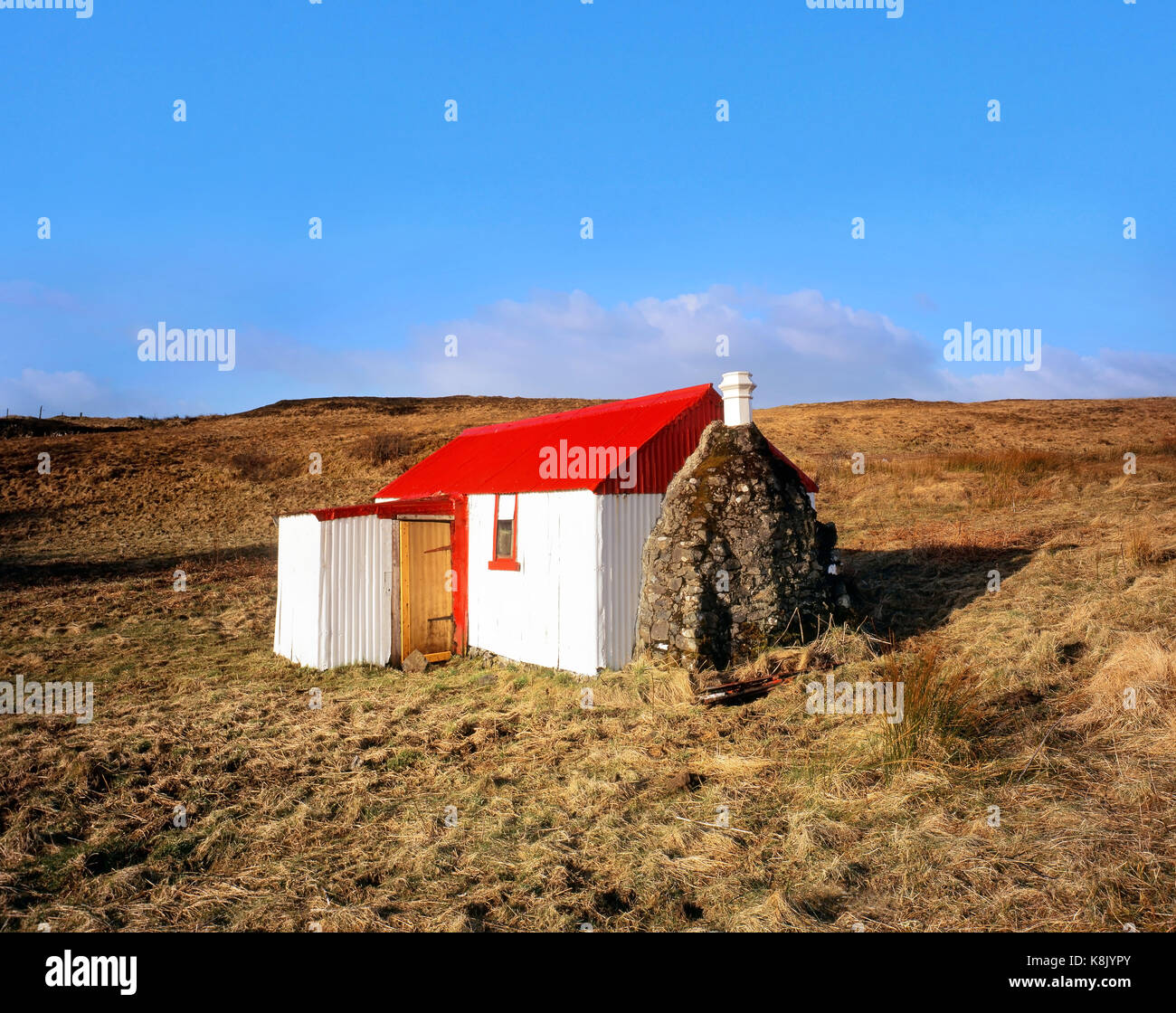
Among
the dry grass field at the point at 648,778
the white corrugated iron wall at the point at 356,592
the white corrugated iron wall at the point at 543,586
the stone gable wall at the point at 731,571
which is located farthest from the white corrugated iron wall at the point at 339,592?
the stone gable wall at the point at 731,571

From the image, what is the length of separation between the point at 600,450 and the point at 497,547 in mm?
2690

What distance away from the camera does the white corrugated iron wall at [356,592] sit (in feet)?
40.8

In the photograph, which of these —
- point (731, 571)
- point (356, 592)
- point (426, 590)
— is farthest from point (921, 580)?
point (356, 592)

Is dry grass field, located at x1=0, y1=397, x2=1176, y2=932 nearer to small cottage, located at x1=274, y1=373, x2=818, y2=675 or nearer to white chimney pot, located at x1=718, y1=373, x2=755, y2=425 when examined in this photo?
small cottage, located at x1=274, y1=373, x2=818, y2=675

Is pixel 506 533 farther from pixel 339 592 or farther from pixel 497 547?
pixel 339 592

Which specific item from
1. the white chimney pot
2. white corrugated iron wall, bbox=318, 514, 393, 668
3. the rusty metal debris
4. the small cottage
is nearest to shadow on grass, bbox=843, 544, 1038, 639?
the small cottage

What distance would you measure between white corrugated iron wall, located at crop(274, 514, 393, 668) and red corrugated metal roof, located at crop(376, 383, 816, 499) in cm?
201

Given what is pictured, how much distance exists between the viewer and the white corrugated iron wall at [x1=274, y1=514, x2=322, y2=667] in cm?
1243

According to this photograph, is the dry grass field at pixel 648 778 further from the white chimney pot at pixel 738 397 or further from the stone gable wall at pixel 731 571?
the white chimney pot at pixel 738 397

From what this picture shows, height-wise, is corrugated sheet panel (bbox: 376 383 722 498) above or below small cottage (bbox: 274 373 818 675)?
above

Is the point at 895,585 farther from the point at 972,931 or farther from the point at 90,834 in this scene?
the point at 90,834

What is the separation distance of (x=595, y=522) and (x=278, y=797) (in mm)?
5376

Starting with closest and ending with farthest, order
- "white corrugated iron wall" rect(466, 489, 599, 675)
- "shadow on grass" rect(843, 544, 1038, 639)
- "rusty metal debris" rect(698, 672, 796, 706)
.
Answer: "rusty metal debris" rect(698, 672, 796, 706), "white corrugated iron wall" rect(466, 489, 599, 675), "shadow on grass" rect(843, 544, 1038, 639)
